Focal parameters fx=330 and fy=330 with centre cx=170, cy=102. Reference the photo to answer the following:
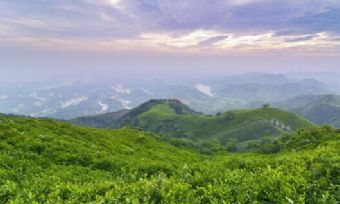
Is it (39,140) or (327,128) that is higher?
(39,140)

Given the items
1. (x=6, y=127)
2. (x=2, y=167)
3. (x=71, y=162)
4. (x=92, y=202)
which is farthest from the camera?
(x=6, y=127)

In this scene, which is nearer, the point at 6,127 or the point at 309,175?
the point at 309,175

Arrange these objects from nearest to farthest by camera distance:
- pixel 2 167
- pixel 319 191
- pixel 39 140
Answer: pixel 319 191 < pixel 2 167 < pixel 39 140

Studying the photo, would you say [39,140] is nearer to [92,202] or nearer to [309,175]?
[92,202]

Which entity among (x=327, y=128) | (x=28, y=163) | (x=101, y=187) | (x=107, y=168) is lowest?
(x=327, y=128)

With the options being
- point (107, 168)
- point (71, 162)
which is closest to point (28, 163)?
point (71, 162)

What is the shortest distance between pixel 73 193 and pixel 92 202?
2.06 meters

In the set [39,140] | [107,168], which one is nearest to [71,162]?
[107,168]

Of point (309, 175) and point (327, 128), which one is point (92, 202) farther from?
point (327, 128)

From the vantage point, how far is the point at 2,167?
22719mm

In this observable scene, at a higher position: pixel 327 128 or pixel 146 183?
pixel 146 183

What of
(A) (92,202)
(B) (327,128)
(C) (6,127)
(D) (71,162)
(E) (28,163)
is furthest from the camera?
(B) (327,128)

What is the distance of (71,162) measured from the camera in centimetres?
2956

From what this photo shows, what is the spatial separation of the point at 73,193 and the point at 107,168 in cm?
1722
